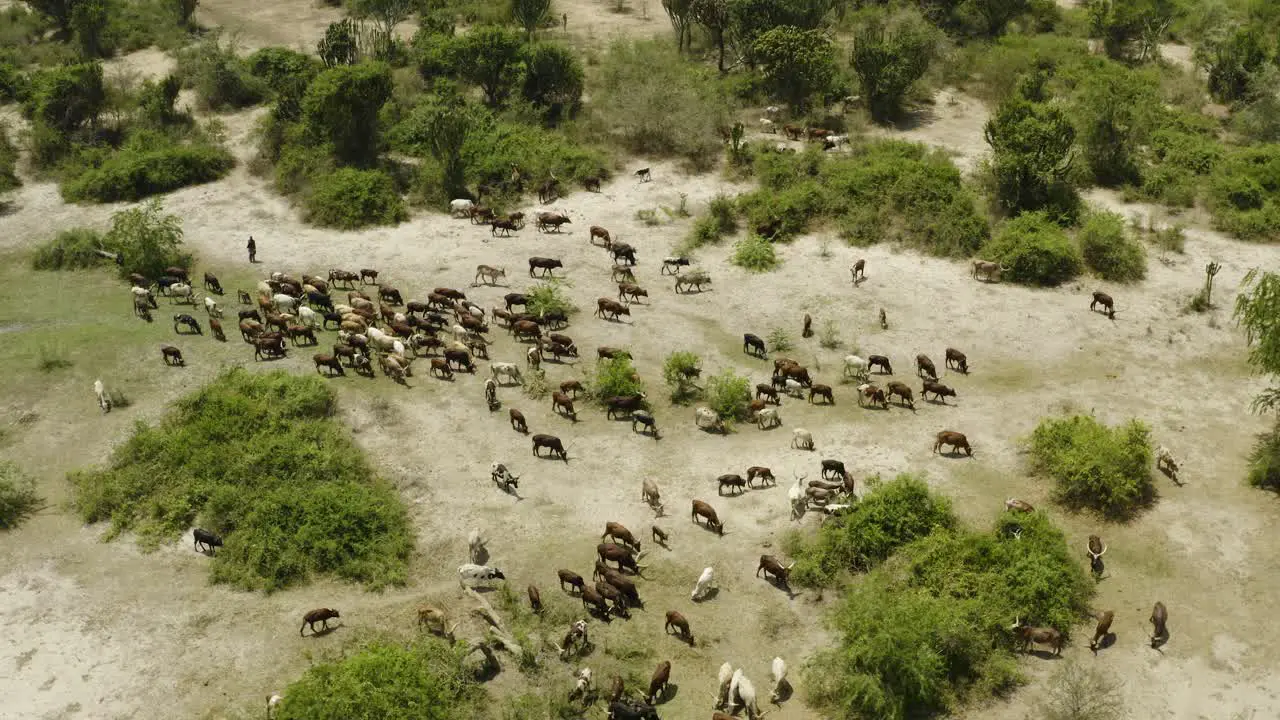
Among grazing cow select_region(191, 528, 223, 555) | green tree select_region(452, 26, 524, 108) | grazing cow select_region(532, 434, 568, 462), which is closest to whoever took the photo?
grazing cow select_region(191, 528, 223, 555)

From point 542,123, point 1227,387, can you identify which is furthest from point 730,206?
point 1227,387

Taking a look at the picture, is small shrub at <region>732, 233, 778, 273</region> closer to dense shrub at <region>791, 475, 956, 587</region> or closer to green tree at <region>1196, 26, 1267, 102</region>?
dense shrub at <region>791, 475, 956, 587</region>

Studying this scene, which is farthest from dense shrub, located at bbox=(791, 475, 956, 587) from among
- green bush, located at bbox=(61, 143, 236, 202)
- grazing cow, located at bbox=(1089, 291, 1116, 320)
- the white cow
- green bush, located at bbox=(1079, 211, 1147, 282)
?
green bush, located at bbox=(61, 143, 236, 202)

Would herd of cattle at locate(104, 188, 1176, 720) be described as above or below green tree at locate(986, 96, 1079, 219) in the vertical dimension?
below

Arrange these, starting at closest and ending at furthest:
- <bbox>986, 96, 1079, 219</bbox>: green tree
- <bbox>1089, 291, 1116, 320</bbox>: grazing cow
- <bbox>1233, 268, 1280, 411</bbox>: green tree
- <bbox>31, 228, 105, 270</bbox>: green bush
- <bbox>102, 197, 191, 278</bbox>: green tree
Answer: <bbox>1233, 268, 1280, 411</bbox>: green tree
<bbox>1089, 291, 1116, 320</bbox>: grazing cow
<bbox>102, 197, 191, 278</bbox>: green tree
<bbox>986, 96, 1079, 219</bbox>: green tree
<bbox>31, 228, 105, 270</bbox>: green bush

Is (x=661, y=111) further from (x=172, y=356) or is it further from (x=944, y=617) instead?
(x=944, y=617)

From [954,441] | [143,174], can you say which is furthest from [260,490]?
[143,174]

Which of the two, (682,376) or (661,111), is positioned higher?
(661,111)
